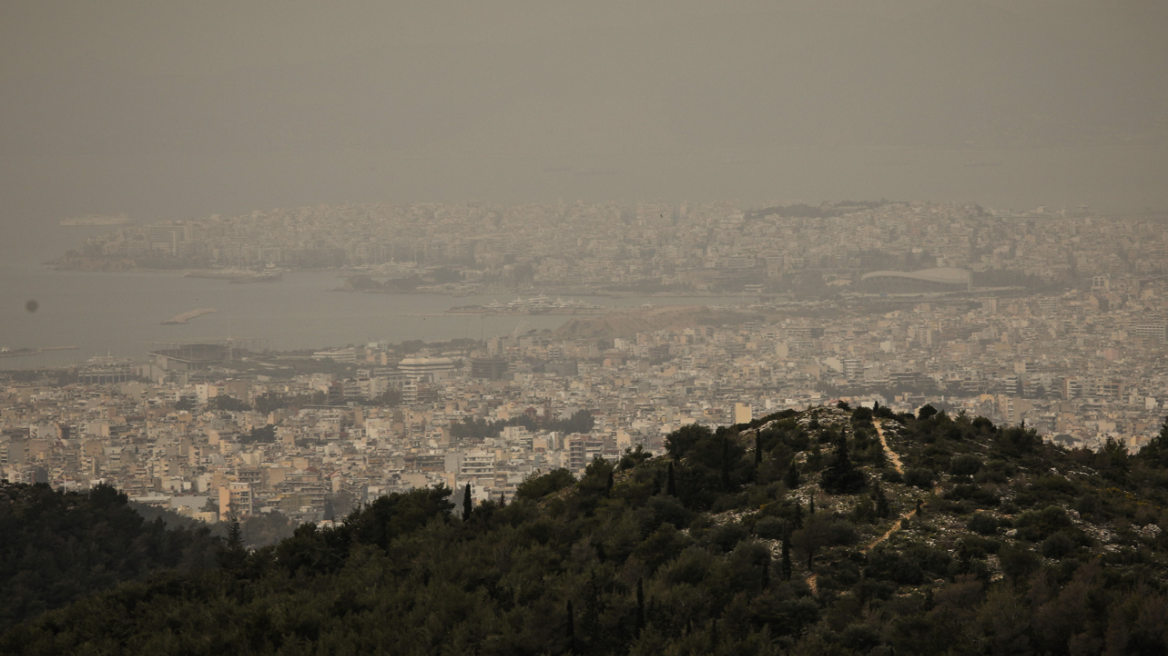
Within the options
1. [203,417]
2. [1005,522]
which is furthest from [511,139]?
[1005,522]

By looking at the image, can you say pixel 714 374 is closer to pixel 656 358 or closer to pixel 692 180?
pixel 656 358

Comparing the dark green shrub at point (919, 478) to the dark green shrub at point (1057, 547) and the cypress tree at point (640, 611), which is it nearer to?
the dark green shrub at point (1057, 547)

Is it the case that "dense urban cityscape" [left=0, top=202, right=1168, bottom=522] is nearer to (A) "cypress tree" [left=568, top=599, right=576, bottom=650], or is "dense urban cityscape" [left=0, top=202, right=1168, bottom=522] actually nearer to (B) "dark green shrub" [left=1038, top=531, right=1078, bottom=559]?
(A) "cypress tree" [left=568, top=599, right=576, bottom=650]

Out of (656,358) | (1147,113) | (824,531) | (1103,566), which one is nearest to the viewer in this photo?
(1103,566)

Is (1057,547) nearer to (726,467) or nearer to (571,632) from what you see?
(726,467)

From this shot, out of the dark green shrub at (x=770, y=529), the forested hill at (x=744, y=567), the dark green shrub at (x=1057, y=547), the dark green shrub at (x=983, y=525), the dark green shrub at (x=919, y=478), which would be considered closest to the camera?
the forested hill at (x=744, y=567)

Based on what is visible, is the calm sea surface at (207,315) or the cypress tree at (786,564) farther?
the calm sea surface at (207,315)

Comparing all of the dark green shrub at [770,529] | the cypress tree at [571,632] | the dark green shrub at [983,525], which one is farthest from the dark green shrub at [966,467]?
the cypress tree at [571,632]
